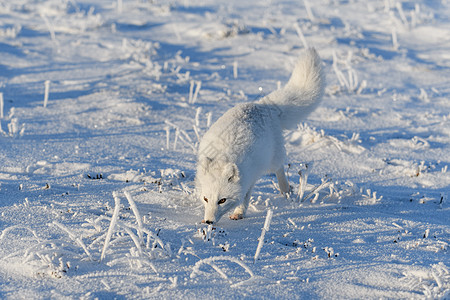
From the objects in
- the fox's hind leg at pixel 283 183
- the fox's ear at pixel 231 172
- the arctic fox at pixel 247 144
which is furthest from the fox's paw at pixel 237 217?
the fox's hind leg at pixel 283 183

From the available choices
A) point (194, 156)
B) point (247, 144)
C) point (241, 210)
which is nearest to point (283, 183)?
point (241, 210)

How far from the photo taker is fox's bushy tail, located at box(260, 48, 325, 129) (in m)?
A: 4.39

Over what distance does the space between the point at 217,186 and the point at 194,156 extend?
1.82 m

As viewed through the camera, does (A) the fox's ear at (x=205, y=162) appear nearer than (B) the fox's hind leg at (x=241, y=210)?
Yes

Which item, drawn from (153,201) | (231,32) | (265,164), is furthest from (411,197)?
(231,32)

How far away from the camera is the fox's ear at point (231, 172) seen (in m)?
3.30

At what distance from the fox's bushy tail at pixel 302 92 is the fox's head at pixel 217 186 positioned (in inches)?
47.1

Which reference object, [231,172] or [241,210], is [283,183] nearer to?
[241,210]

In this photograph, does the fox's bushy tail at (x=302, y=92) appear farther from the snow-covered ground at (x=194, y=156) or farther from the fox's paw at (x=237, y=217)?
the fox's paw at (x=237, y=217)

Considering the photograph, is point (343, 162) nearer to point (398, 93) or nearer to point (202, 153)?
point (202, 153)

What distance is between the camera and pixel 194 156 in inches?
→ 203

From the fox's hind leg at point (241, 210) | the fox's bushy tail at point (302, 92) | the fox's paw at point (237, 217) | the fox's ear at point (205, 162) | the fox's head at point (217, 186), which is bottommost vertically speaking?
the fox's paw at point (237, 217)

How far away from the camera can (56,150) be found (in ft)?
16.2

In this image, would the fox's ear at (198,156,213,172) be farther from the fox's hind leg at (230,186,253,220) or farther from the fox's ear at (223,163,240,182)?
the fox's hind leg at (230,186,253,220)
